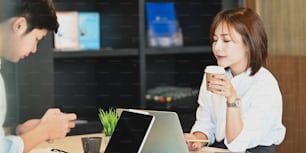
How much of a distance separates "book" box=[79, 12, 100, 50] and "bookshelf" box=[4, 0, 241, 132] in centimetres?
3

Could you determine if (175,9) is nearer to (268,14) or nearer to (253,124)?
(268,14)

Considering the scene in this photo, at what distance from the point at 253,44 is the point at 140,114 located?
19.2 inches

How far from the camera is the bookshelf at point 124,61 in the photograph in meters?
1.97

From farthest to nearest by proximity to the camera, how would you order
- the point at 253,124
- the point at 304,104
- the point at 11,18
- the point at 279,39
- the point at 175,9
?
the point at 175,9
the point at 279,39
the point at 304,104
the point at 253,124
the point at 11,18

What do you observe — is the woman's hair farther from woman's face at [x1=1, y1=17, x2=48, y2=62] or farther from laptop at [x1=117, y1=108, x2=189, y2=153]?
woman's face at [x1=1, y1=17, x2=48, y2=62]

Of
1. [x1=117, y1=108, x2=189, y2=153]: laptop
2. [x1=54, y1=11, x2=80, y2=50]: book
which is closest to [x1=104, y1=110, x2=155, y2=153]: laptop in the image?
[x1=117, y1=108, x2=189, y2=153]: laptop

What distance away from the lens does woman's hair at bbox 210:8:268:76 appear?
54.8 inches

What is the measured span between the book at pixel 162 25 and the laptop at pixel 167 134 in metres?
0.96

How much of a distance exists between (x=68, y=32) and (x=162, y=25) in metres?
0.36

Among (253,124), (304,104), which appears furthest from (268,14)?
(253,124)

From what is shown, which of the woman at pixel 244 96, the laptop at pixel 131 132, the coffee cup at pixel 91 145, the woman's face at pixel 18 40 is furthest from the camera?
the woman at pixel 244 96

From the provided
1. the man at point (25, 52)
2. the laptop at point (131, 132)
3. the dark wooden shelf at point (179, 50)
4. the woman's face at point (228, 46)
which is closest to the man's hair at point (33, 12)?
the man at point (25, 52)

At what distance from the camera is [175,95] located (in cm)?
203

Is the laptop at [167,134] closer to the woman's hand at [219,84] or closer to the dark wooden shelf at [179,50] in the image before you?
the woman's hand at [219,84]
